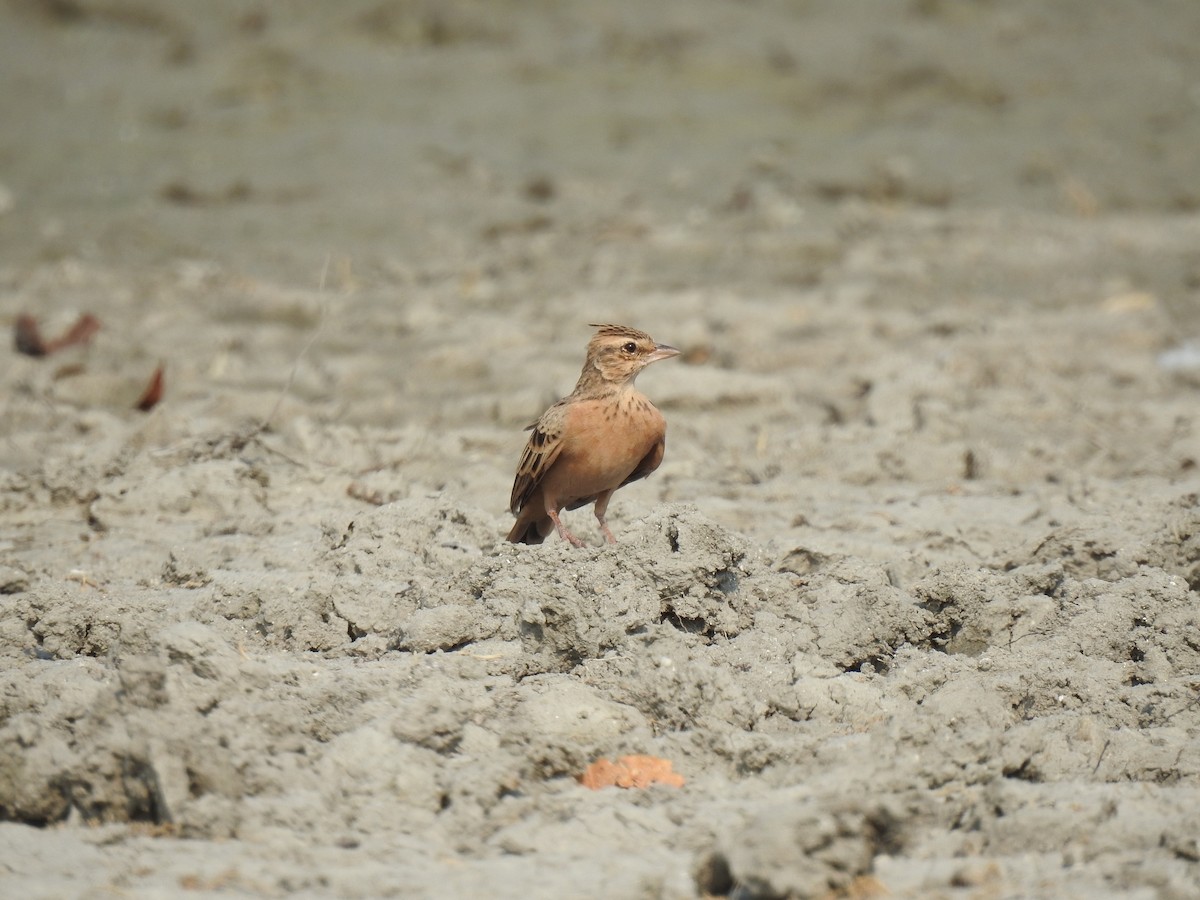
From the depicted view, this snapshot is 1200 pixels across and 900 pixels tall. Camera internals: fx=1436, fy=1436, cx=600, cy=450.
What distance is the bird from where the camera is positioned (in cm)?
526

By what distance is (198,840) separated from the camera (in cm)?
318

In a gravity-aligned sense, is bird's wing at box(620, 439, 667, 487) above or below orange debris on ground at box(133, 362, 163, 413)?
above

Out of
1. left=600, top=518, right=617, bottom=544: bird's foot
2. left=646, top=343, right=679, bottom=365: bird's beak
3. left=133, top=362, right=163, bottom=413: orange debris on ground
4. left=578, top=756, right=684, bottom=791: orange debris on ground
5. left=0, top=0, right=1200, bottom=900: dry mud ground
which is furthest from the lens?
left=133, top=362, right=163, bottom=413: orange debris on ground

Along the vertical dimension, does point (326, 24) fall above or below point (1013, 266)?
above

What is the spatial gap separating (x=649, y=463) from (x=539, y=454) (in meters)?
0.48

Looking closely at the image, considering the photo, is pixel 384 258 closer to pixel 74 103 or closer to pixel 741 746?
pixel 74 103

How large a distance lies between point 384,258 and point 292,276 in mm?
663

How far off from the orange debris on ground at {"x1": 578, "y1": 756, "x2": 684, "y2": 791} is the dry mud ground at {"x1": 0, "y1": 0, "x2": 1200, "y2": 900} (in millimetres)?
45

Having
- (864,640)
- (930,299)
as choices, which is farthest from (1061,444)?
(864,640)

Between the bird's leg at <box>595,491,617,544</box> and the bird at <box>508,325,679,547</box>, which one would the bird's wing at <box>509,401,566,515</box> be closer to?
the bird at <box>508,325,679,547</box>

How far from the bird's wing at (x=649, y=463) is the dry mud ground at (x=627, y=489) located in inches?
13.4

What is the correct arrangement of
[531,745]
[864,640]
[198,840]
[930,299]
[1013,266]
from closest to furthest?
[198,840], [531,745], [864,640], [930,299], [1013,266]

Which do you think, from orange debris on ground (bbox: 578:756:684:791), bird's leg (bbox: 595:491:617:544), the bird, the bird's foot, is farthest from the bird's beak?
orange debris on ground (bbox: 578:756:684:791)

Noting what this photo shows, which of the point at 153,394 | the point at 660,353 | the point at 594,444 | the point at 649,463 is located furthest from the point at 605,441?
the point at 153,394
